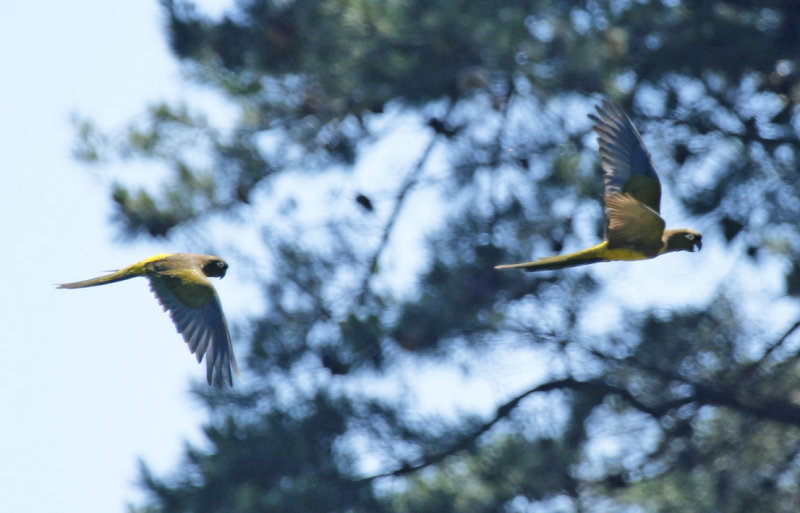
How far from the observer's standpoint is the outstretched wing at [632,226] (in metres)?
3.62

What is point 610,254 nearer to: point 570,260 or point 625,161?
point 570,260

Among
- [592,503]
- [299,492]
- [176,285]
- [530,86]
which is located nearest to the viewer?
[176,285]

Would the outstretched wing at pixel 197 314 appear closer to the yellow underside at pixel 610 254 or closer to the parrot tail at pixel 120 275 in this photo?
the parrot tail at pixel 120 275

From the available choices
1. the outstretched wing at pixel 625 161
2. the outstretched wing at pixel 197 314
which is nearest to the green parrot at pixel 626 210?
the outstretched wing at pixel 625 161

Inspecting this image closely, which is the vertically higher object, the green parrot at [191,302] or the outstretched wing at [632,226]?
the outstretched wing at [632,226]

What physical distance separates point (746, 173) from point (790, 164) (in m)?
0.20

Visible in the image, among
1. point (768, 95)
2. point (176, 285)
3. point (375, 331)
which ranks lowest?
point (375, 331)

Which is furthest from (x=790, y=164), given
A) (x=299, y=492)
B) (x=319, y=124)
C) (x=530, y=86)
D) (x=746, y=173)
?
(x=299, y=492)

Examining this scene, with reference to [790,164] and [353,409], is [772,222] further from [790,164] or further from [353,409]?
[353,409]

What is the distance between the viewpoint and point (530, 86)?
5.80 metres

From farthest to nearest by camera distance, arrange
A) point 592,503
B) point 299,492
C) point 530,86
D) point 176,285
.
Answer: point 530,86
point 592,503
point 299,492
point 176,285

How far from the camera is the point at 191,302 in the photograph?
4457 millimetres

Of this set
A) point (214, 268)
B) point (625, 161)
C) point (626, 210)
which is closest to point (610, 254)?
point (626, 210)

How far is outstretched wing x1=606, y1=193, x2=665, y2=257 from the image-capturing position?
11.9ft
